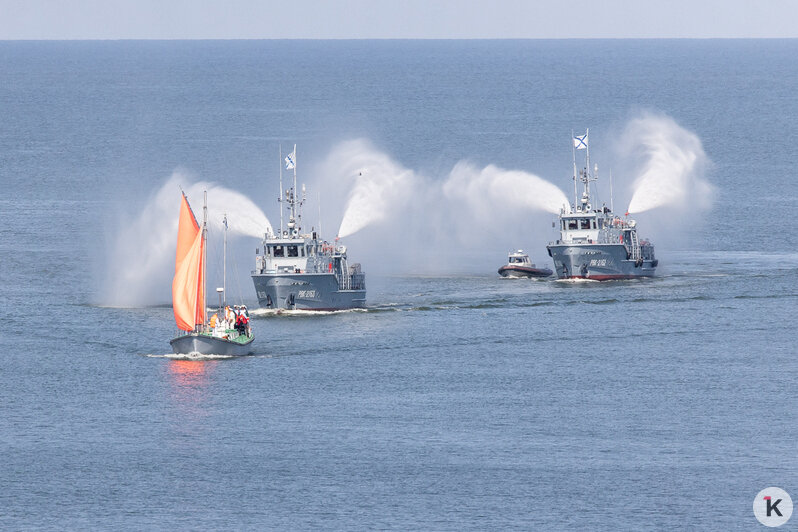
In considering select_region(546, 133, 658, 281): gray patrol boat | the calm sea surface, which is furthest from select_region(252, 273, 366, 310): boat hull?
select_region(546, 133, 658, 281): gray patrol boat

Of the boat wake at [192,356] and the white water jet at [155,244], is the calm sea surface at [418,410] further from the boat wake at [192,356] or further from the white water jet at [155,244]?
the white water jet at [155,244]

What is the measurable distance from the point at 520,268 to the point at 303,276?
90.4 ft

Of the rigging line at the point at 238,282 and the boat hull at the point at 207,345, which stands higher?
the rigging line at the point at 238,282

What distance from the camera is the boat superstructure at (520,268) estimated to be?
151m

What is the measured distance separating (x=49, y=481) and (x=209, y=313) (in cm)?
4272

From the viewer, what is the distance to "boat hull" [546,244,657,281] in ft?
497

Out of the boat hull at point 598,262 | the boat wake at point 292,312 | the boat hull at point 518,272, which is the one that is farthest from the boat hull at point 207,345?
the boat hull at point 598,262

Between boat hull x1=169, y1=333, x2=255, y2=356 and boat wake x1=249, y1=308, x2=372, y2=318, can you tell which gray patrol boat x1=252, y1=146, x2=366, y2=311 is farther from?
boat hull x1=169, y1=333, x2=255, y2=356

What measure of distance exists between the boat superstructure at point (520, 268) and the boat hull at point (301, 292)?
23.3 metres

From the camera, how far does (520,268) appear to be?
494ft

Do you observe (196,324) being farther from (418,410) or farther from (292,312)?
(418,410)

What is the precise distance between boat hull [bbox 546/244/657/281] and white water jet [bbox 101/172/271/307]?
27144mm

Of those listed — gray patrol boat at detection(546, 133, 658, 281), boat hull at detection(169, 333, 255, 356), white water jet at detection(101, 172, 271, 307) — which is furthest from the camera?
gray patrol boat at detection(546, 133, 658, 281)

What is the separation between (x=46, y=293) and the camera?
138125mm
